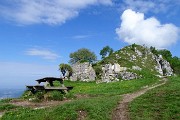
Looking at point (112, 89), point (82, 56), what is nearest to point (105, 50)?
point (82, 56)

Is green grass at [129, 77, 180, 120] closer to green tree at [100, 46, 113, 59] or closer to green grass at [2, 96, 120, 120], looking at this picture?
green grass at [2, 96, 120, 120]

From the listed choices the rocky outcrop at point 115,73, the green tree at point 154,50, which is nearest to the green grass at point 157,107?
the rocky outcrop at point 115,73

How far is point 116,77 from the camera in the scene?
242 feet

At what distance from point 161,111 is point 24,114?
1164 centimetres

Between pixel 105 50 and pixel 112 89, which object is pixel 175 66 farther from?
pixel 112 89

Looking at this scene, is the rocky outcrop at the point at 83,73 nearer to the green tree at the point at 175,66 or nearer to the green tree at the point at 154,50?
the green tree at the point at 154,50

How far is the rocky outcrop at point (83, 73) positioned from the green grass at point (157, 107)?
42.1 meters

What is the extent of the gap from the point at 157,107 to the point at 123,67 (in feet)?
162

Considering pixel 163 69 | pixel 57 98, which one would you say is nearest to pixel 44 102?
pixel 57 98

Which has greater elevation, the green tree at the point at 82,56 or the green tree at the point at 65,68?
the green tree at the point at 82,56

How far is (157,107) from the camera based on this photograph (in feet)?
88.1

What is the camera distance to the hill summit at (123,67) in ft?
241

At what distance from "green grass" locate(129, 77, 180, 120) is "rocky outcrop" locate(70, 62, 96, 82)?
42115 millimetres

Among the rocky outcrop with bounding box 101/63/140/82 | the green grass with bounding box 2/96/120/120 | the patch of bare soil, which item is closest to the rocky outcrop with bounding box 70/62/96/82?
the rocky outcrop with bounding box 101/63/140/82
